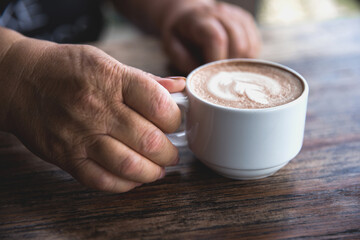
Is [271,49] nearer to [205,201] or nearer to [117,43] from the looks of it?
[117,43]

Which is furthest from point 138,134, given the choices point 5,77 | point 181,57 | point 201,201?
point 181,57

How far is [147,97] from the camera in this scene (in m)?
0.61

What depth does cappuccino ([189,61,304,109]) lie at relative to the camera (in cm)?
65

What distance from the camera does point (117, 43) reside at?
4.19 feet

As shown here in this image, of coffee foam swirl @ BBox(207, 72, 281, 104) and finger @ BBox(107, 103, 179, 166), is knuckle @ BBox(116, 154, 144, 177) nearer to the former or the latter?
finger @ BBox(107, 103, 179, 166)

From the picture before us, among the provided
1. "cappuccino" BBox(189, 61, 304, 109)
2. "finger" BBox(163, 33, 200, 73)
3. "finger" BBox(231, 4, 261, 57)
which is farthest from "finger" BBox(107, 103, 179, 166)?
"finger" BBox(231, 4, 261, 57)

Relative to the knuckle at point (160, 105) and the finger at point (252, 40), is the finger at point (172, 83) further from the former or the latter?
the finger at point (252, 40)

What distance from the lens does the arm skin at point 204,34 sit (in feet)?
3.60

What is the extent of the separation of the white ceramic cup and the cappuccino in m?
0.04

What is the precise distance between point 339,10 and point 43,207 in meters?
3.24

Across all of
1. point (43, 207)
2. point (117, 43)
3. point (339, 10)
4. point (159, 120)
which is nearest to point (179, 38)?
point (117, 43)

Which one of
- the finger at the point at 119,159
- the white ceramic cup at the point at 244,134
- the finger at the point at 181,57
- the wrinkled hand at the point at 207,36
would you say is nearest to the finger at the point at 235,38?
the wrinkled hand at the point at 207,36

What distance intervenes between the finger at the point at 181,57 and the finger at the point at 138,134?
509mm

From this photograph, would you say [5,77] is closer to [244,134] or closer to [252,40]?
[244,134]
